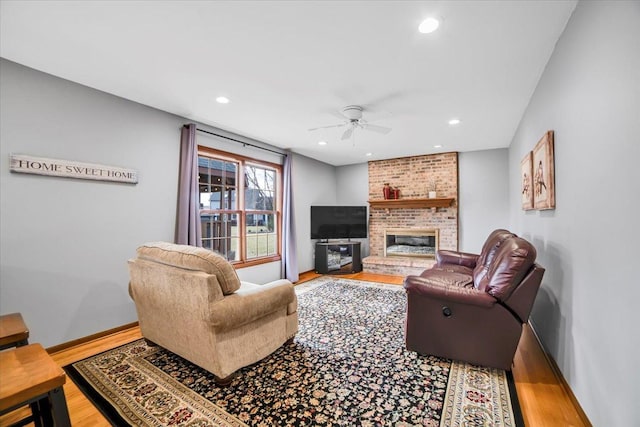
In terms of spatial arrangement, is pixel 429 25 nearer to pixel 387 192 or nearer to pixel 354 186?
pixel 387 192

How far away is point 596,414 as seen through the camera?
1.47m

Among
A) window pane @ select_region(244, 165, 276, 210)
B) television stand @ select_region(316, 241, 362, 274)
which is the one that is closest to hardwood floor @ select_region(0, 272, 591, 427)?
window pane @ select_region(244, 165, 276, 210)

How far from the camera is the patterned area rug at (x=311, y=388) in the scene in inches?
66.0

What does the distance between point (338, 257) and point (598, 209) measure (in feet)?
16.4

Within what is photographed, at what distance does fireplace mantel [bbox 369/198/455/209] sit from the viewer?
569cm

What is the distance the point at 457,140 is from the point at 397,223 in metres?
2.19

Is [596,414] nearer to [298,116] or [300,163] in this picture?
[298,116]

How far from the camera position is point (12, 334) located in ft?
5.73

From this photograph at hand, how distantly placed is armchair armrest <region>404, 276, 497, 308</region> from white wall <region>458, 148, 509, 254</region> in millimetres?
3887

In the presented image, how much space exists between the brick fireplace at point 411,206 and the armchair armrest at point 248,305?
3.81 m

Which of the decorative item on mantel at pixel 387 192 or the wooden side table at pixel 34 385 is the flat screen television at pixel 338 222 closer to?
the decorative item on mantel at pixel 387 192

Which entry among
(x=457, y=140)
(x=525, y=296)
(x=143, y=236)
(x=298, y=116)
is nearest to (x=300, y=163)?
(x=298, y=116)

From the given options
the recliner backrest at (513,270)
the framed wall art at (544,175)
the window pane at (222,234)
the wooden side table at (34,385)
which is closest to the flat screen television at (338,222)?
the window pane at (222,234)

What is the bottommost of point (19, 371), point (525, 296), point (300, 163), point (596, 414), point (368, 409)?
point (368, 409)
